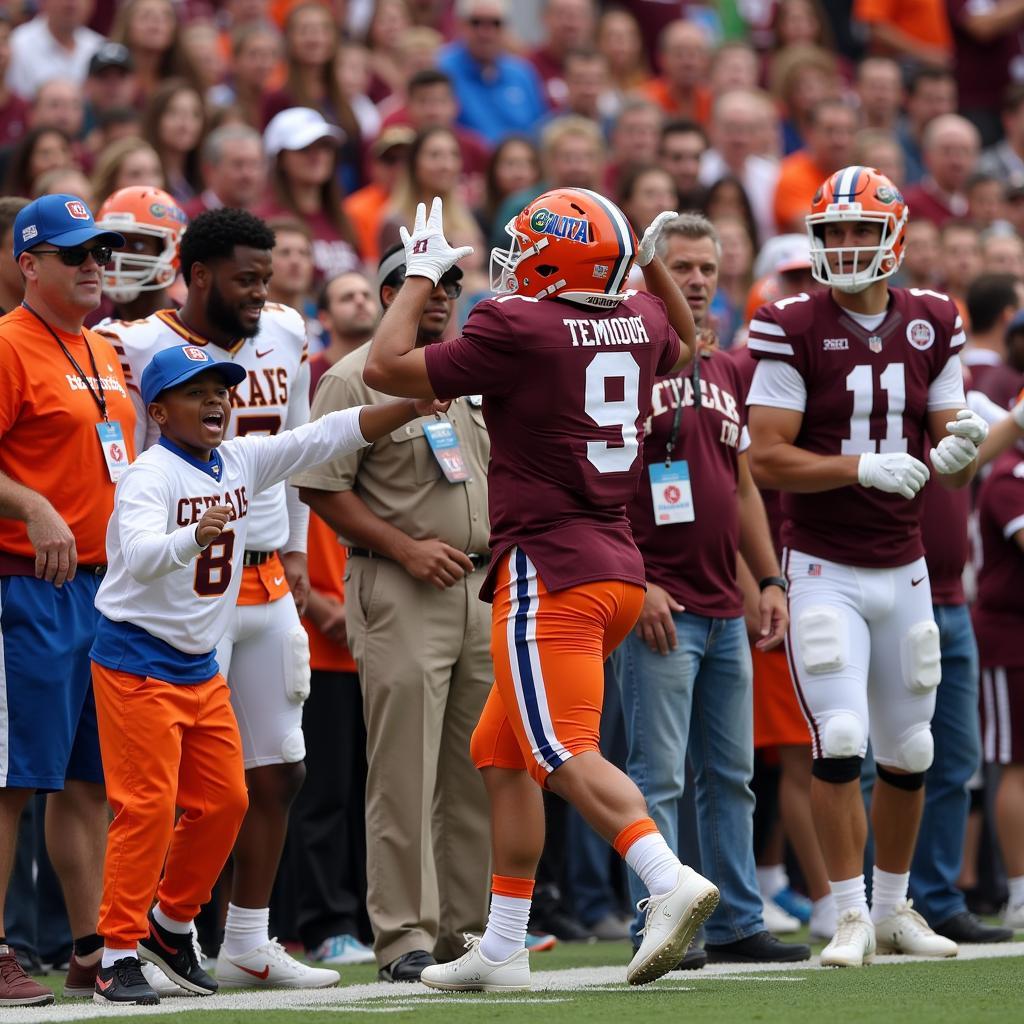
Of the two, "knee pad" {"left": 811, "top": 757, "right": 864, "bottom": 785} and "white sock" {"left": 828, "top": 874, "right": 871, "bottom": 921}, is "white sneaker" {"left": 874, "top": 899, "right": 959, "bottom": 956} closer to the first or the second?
"white sock" {"left": 828, "top": 874, "right": 871, "bottom": 921}

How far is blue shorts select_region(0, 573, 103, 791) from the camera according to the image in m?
5.80

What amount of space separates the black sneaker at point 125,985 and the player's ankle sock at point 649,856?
1.40m

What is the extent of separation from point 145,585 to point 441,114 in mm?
6717

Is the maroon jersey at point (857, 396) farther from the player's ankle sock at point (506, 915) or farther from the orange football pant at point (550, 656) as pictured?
the player's ankle sock at point (506, 915)

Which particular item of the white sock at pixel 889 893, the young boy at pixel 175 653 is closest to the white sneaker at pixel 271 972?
the young boy at pixel 175 653

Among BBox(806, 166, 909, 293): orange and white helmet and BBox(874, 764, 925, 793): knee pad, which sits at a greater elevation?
BBox(806, 166, 909, 293): orange and white helmet

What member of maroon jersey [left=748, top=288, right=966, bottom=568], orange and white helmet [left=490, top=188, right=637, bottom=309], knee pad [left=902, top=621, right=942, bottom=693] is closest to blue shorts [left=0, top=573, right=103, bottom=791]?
orange and white helmet [left=490, top=188, right=637, bottom=309]

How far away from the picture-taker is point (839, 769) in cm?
638

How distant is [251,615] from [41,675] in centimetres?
73

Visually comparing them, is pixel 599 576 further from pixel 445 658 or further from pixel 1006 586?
pixel 1006 586

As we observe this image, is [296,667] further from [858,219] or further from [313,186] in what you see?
[313,186]

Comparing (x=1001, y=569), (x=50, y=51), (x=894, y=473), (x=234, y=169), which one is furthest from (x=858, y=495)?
(x=50, y=51)

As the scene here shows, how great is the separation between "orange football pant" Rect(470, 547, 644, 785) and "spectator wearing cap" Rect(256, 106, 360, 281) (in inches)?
181

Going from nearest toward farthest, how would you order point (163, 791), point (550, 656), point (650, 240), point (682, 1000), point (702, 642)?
point (682, 1000) → point (550, 656) → point (163, 791) → point (650, 240) → point (702, 642)
